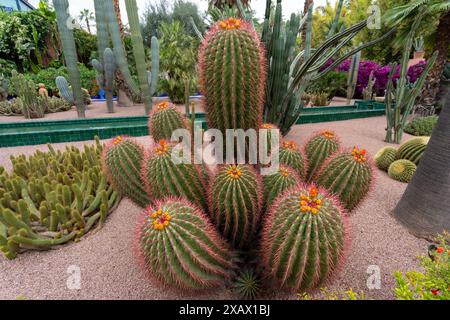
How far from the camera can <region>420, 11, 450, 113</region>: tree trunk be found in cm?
639

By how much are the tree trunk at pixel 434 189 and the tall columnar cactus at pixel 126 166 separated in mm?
2010

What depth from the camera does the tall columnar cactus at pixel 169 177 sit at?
1.38 metres

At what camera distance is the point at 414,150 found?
10.5ft

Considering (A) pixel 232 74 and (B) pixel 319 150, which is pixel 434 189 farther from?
(A) pixel 232 74

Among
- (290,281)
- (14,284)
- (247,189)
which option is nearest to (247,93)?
(247,189)

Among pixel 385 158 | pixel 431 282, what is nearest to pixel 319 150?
pixel 431 282

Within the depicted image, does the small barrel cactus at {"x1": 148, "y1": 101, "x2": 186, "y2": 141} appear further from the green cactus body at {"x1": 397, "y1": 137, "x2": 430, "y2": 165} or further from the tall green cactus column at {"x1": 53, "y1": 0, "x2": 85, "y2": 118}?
the tall green cactus column at {"x1": 53, "y1": 0, "x2": 85, "y2": 118}

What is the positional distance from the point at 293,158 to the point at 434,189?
110 centimetres

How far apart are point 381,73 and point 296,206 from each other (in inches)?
472

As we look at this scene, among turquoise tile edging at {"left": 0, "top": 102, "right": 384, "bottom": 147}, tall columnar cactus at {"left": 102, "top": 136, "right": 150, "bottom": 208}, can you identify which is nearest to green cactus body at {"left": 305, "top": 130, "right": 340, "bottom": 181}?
tall columnar cactus at {"left": 102, "top": 136, "right": 150, "bottom": 208}

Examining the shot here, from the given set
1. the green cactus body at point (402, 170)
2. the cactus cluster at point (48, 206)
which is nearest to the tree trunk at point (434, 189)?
the green cactus body at point (402, 170)

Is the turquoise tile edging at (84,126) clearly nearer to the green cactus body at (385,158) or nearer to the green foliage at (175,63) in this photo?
the green cactus body at (385,158)

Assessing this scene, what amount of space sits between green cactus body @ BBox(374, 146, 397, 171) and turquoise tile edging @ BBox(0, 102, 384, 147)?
2.45 m

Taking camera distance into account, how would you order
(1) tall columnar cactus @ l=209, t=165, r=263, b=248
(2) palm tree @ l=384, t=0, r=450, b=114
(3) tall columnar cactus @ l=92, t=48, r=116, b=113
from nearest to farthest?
(1) tall columnar cactus @ l=209, t=165, r=263, b=248 < (2) palm tree @ l=384, t=0, r=450, b=114 < (3) tall columnar cactus @ l=92, t=48, r=116, b=113
